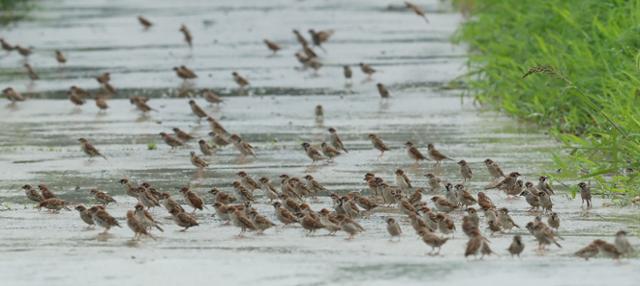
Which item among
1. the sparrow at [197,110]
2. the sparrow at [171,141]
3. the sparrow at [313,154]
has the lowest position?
the sparrow at [313,154]

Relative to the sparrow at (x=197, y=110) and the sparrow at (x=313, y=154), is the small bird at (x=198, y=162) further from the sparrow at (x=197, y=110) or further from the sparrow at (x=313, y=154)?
the sparrow at (x=197, y=110)

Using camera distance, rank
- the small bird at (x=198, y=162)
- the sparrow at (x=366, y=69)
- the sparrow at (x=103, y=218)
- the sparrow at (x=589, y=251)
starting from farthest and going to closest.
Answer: the sparrow at (x=366, y=69) < the small bird at (x=198, y=162) < the sparrow at (x=103, y=218) < the sparrow at (x=589, y=251)

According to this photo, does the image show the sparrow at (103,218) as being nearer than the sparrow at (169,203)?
Yes

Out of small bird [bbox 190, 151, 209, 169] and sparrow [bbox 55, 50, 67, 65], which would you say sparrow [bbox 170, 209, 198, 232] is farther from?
sparrow [bbox 55, 50, 67, 65]

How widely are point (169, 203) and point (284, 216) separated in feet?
3.32

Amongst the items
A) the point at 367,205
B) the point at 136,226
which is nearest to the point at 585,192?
the point at 367,205

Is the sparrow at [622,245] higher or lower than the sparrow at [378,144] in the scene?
lower

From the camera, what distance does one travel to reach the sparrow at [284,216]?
12.6 meters

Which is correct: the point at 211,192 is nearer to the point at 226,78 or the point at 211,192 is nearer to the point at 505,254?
the point at 505,254

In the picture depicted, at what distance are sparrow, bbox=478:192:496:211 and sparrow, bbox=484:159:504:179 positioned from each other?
1.68 m

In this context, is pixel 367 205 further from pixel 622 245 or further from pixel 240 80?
pixel 240 80

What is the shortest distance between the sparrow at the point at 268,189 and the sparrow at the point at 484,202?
1.84 metres

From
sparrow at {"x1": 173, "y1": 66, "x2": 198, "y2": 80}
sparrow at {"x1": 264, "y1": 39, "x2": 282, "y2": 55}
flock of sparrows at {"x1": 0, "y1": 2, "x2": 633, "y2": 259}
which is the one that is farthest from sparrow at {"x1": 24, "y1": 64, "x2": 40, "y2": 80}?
flock of sparrows at {"x1": 0, "y1": 2, "x2": 633, "y2": 259}

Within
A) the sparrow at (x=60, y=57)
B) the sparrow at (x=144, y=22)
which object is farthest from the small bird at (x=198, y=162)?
the sparrow at (x=144, y=22)
